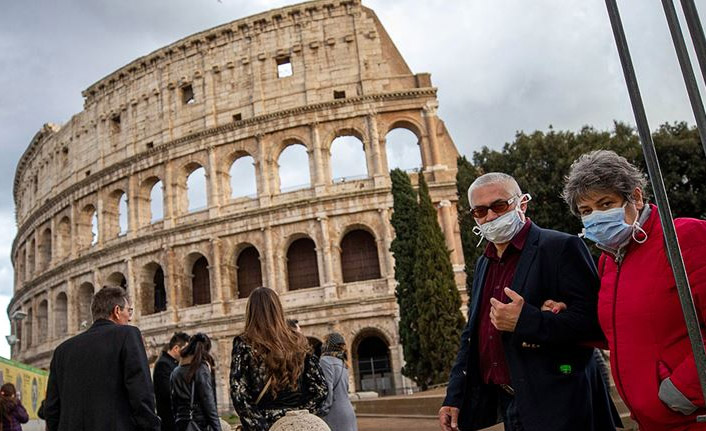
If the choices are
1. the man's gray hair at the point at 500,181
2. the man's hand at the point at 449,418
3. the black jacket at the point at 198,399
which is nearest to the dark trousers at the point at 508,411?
the man's hand at the point at 449,418

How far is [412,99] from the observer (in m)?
24.5

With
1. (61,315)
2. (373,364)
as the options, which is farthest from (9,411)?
(61,315)

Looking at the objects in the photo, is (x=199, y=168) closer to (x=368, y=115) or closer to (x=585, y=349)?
(x=368, y=115)

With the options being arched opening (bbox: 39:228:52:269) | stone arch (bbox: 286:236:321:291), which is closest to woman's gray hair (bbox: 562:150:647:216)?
stone arch (bbox: 286:236:321:291)

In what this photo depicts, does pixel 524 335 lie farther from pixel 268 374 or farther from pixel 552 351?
pixel 268 374

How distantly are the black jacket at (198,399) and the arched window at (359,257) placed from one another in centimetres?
1861

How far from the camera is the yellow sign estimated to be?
1306 cm

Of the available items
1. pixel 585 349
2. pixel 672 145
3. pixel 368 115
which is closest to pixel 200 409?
pixel 585 349

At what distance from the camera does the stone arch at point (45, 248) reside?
32812 mm

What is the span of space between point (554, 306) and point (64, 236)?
1334 inches

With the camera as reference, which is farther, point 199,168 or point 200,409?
point 199,168

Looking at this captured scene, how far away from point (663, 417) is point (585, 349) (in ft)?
1.62

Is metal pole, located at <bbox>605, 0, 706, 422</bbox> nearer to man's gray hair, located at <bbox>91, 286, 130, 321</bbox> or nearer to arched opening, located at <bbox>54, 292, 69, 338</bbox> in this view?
man's gray hair, located at <bbox>91, 286, 130, 321</bbox>

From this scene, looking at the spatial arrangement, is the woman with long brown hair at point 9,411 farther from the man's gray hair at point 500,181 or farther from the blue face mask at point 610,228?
the blue face mask at point 610,228
